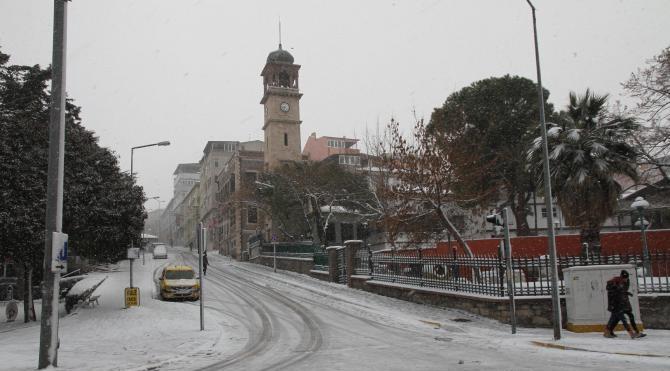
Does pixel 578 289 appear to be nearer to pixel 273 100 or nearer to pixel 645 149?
pixel 645 149

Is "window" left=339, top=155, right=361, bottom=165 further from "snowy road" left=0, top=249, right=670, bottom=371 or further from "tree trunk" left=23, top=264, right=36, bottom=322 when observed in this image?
"tree trunk" left=23, top=264, right=36, bottom=322

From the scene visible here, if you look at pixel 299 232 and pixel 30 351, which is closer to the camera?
pixel 30 351

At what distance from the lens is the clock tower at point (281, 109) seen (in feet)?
233

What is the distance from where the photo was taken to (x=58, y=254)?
9.94 metres

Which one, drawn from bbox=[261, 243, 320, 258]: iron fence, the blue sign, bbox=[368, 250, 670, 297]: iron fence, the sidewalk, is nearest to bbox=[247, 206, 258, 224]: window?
bbox=[261, 243, 320, 258]: iron fence

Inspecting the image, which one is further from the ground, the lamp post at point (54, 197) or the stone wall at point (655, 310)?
the lamp post at point (54, 197)

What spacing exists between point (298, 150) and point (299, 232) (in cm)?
2274

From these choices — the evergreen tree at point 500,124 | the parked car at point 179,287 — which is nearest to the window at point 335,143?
the evergreen tree at point 500,124

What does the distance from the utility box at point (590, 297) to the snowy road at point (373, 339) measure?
61 centimetres

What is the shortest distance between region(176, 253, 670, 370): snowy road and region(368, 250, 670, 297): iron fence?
998 mm

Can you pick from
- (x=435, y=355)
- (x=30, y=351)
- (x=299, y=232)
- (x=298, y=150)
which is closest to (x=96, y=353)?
(x=30, y=351)

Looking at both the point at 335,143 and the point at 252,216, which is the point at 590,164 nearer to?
the point at 252,216

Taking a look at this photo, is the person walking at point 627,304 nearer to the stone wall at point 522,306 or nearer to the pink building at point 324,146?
the stone wall at point 522,306

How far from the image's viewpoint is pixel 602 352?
10.8m
